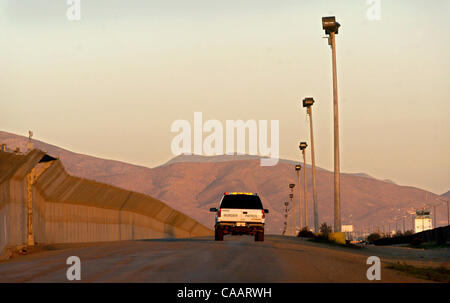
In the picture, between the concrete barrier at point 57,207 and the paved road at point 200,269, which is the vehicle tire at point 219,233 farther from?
the paved road at point 200,269

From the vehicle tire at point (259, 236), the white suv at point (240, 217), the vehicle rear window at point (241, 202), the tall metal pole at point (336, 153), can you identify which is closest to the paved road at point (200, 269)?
the white suv at point (240, 217)

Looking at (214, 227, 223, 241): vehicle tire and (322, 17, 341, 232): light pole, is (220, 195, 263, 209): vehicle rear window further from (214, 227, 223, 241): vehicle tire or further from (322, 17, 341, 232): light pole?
(322, 17, 341, 232): light pole

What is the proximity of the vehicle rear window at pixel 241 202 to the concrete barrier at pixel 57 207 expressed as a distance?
812 centimetres

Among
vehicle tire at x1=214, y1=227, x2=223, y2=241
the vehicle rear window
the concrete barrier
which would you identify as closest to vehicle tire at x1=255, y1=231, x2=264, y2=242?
the vehicle rear window

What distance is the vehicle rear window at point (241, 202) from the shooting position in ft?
114


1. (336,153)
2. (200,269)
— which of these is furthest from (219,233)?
(200,269)

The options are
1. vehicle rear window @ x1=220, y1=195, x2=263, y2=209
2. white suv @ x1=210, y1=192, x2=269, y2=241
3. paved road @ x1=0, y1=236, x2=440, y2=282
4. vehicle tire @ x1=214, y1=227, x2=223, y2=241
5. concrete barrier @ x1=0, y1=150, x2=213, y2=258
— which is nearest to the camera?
paved road @ x1=0, y1=236, x2=440, y2=282

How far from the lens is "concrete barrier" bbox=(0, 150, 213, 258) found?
3061 centimetres

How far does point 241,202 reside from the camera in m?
34.9

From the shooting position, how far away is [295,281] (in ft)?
50.0

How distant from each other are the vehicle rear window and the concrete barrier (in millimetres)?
8124
